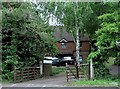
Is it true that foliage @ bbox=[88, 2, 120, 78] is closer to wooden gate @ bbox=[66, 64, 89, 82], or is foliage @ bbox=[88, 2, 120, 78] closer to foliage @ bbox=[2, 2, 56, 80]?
wooden gate @ bbox=[66, 64, 89, 82]

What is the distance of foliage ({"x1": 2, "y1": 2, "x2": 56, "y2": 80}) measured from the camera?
1995 centimetres

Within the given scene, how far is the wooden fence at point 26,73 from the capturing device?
61.4 feet

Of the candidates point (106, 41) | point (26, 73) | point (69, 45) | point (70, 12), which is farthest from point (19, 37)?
point (69, 45)

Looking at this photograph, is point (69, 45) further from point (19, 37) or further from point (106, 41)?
point (106, 41)

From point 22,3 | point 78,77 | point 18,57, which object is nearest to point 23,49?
point 18,57

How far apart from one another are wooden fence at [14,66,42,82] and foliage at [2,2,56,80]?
0.48m

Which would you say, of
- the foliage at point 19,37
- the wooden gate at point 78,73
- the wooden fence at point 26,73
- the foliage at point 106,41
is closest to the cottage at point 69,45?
the wooden fence at point 26,73

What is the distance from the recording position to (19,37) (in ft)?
68.2

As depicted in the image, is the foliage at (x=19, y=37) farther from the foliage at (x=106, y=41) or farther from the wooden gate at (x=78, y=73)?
the foliage at (x=106, y=41)

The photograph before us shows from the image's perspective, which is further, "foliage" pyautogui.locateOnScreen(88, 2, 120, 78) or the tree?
the tree

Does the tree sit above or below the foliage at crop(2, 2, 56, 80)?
above

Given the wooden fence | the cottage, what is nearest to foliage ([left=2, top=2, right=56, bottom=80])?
the wooden fence

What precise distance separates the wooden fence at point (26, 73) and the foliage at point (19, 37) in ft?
1.58

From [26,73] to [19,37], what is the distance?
2868 millimetres
